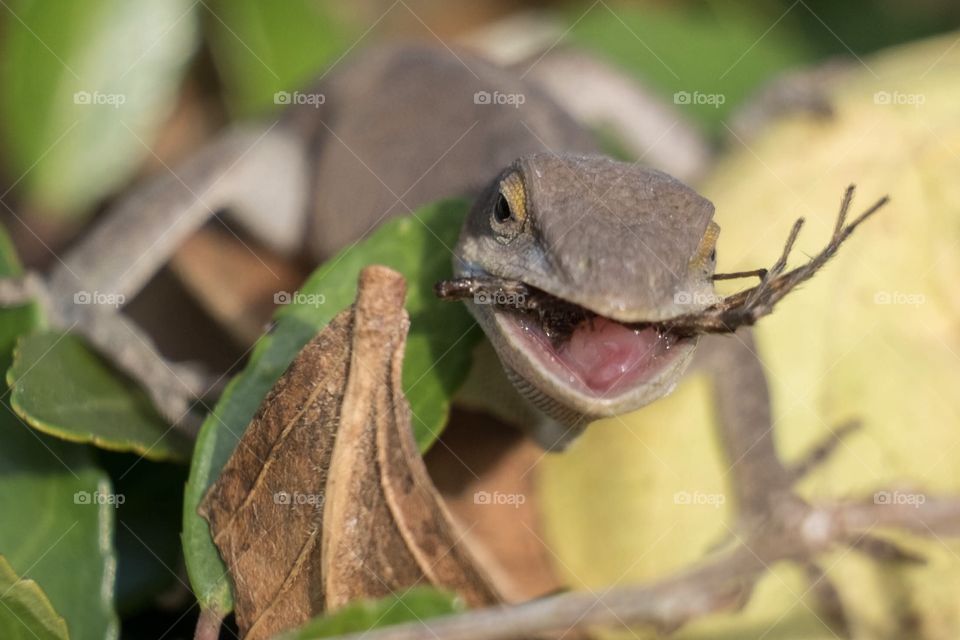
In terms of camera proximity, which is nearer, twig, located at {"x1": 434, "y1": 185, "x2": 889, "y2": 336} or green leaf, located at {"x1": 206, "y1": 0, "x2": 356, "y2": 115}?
twig, located at {"x1": 434, "y1": 185, "x2": 889, "y2": 336}

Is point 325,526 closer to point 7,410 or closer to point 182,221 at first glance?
point 7,410

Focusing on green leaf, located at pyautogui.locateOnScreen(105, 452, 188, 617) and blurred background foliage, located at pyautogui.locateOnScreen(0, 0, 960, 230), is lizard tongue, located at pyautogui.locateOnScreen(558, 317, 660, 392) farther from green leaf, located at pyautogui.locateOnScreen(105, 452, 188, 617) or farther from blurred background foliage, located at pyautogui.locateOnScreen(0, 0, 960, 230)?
A: blurred background foliage, located at pyautogui.locateOnScreen(0, 0, 960, 230)
